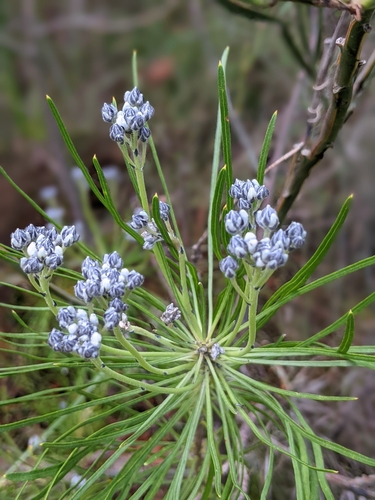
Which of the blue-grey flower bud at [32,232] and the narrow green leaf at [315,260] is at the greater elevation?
the blue-grey flower bud at [32,232]

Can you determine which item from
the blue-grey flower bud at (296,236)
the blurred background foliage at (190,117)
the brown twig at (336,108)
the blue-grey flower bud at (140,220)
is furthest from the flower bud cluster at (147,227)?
the blurred background foliage at (190,117)

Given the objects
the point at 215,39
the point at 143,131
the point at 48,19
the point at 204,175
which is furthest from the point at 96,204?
the point at 48,19

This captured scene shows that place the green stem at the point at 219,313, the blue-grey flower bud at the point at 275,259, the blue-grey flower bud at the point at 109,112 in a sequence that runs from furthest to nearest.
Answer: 1. the green stem at the point at 219,313
2. the blue-grey flower bud at the point at 109,112
3. the blue-grey flower bud at the point at 275,259

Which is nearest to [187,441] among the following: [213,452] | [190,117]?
[213,452]

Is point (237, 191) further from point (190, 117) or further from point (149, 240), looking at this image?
point (190, 117)

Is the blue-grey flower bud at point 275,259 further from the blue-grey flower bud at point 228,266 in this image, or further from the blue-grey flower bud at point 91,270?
the blue-grey flower bud at point 91,270

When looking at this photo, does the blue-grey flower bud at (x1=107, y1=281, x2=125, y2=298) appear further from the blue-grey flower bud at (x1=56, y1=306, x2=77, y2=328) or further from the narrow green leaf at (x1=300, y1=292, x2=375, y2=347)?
the narrow green leaf at (x1=300, y1=292, x2=375, y2=347)

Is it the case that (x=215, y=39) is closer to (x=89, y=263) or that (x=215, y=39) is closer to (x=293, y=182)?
(x=293, y=182)

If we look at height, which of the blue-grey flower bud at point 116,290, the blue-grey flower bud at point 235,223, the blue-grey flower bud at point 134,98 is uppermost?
the blue-grey flower bud at point 134,98
